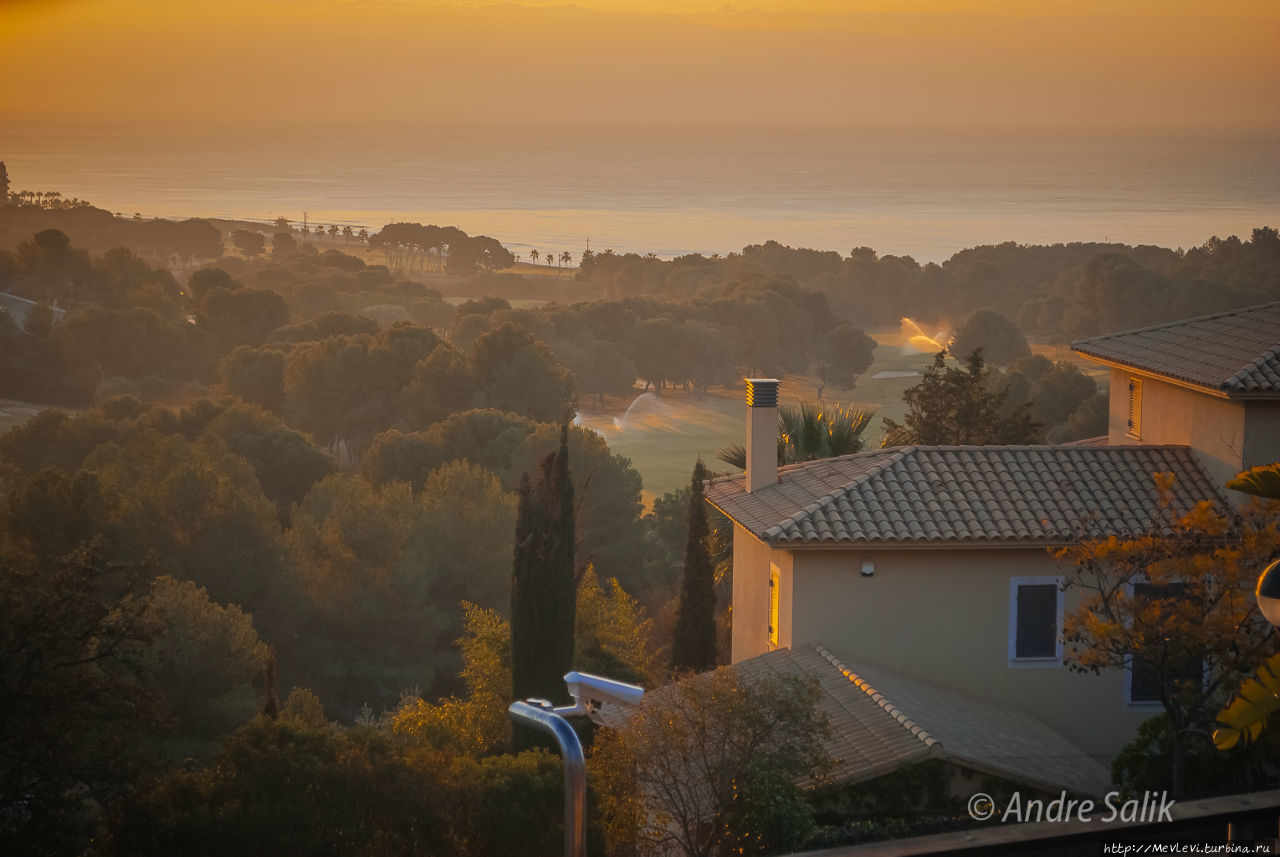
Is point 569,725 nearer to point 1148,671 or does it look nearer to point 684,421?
point 1148,671

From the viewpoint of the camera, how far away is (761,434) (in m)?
16.4

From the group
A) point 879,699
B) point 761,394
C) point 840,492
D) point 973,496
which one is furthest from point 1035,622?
point 761,394

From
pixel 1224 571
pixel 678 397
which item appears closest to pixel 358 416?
pixel 678 397

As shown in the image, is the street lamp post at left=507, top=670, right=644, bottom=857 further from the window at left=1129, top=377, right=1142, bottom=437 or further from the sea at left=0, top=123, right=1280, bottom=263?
the sea at left=0, top=123, right=1280, bottom=263

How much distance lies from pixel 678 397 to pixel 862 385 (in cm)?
1187

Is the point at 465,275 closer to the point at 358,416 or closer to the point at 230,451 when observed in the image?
the point at 358,416

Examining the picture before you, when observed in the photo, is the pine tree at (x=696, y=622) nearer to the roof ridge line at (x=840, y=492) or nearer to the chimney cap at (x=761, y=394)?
the chimney cap at (x=761, y=394)

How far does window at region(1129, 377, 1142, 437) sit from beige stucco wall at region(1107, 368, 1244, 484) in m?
0.08

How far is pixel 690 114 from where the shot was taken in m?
153

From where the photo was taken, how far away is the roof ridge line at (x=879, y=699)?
11.1 meters

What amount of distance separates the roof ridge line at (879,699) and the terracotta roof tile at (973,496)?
1126 mm

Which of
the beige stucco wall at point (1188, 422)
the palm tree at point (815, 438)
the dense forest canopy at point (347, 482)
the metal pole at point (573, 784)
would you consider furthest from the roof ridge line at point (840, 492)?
the metal pole at point (573, 784)

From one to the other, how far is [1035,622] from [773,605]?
2.76 m

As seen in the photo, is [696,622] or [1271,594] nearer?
[1271,594]
